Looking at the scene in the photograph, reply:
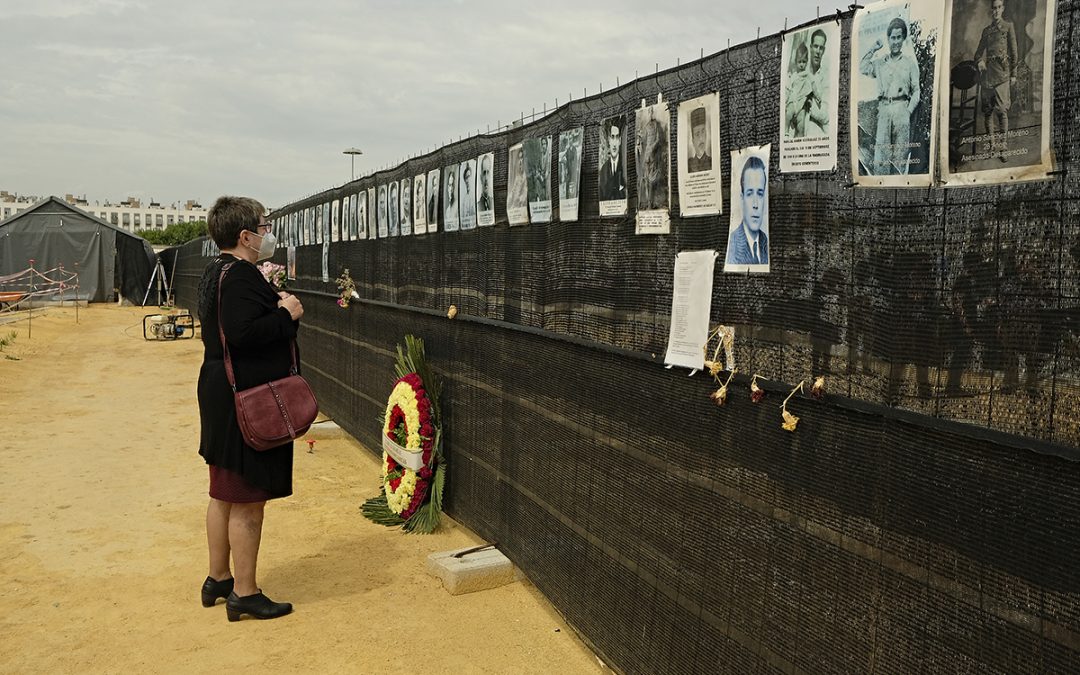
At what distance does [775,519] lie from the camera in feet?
9.55

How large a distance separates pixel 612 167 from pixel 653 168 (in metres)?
0.40

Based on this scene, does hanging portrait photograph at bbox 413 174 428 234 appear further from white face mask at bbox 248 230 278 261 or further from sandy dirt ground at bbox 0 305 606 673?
white face mask at bbox 248 230 278 261

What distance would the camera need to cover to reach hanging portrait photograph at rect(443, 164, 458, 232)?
6401 millimetres

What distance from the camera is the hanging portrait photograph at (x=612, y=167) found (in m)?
3.99

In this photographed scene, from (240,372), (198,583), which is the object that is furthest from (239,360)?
(198,583)

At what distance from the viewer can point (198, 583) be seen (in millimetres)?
5168

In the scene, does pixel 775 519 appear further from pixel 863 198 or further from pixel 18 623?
pixel 18 623

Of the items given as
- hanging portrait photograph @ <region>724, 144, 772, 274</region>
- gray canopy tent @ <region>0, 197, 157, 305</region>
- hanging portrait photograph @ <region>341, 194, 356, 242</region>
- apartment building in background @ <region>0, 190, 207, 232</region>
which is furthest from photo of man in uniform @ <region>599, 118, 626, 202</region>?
apartment building in background @ <region>0, 190, 207, 232</region>

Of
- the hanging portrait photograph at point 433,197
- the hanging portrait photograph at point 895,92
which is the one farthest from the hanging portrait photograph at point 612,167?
the hanging portrait photograph at point 433,197

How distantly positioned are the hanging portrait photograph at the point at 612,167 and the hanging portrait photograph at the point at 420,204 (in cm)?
304

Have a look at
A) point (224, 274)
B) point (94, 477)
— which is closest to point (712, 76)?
point (224, 274)

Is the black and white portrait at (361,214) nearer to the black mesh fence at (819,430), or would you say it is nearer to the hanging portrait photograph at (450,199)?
the hanging portrait photograph at (450,199)

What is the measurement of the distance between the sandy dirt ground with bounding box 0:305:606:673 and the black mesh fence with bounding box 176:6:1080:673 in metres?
0.51

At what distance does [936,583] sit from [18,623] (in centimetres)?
440
